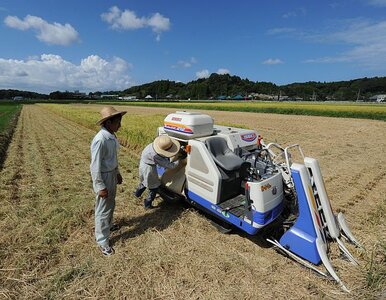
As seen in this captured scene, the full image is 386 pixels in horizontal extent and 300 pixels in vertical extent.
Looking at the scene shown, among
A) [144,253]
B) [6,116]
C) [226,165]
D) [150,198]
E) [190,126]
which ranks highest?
[190,126]

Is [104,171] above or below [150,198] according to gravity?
above

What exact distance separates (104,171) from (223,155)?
1913mm

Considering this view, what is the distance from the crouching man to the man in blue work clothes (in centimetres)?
103

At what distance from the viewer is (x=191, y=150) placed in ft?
15.4

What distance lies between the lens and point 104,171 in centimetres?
388

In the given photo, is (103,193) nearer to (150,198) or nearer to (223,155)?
(150,198)

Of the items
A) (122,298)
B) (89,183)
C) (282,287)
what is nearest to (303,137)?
(89,183)

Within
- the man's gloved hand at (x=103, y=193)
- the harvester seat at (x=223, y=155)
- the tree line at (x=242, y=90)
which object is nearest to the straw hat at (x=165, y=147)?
the harvester seat at (x=223, y=155)

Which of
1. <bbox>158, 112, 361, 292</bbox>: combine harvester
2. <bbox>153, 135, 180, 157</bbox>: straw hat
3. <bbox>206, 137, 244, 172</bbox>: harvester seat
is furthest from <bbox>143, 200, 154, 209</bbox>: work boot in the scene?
<bbox>206, 137, 244, 172</bbox>: harvester seat

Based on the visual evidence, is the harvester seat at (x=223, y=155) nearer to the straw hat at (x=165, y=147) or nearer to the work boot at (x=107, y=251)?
the straw hat at (x=165, y=147)

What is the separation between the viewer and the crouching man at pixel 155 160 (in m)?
4.92

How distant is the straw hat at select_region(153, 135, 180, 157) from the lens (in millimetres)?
4902

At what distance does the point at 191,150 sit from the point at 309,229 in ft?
7.00

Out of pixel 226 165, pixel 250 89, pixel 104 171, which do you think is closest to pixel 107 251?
pixel 104 171
